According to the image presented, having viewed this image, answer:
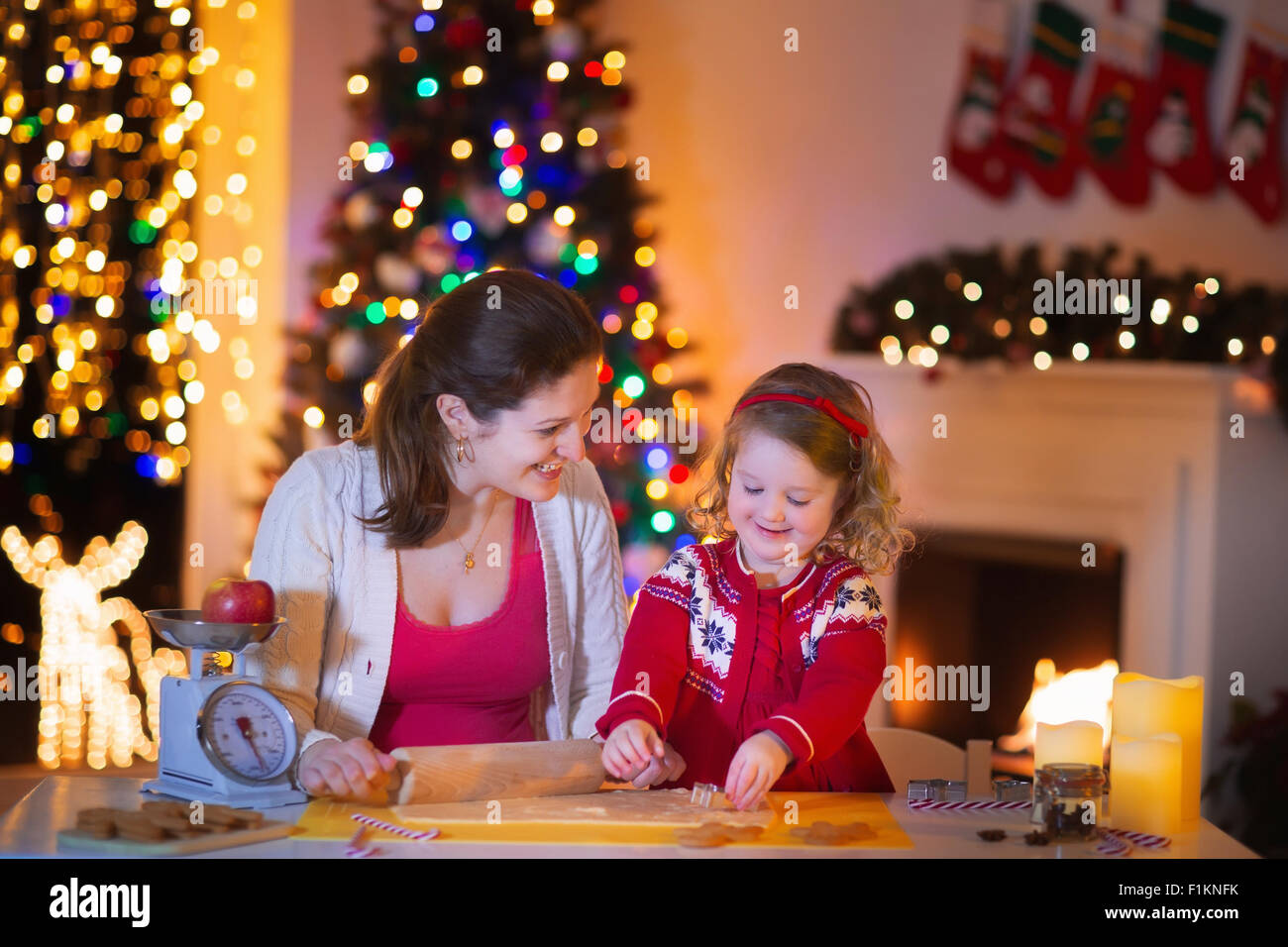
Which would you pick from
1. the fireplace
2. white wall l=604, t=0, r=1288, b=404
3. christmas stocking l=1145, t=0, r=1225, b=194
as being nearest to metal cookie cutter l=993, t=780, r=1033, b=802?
the fireplace

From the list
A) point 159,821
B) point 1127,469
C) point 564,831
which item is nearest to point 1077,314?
point 1127,469

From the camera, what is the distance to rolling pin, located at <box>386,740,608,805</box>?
5.53ft

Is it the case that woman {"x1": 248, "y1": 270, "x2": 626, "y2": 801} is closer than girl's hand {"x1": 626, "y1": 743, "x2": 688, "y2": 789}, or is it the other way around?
girl's hand {"x1": 626, "y1": 743, "x2": 688, "y2": 789}

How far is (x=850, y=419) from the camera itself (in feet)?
6.85

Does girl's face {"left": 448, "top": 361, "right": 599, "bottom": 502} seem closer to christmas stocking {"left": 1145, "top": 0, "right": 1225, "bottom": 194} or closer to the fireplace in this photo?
the fireplace

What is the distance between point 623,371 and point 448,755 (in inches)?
95.5

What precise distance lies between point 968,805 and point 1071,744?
0.16 meters

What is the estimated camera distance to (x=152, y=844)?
1445 mm

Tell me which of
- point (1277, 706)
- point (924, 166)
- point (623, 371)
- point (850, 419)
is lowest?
point (1277, 706)

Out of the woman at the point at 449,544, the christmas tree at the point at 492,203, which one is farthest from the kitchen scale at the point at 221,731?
the christmas tree at the point at 492,203

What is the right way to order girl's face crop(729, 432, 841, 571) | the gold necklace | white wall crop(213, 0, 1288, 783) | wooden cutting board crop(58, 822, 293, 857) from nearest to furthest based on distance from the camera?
wooden cutting board crop(58, 822, 293, 857)
girl's face crop(729, 432, 841, 571)
the gold necklace
white wall crop(213, 0, 1288, 783)

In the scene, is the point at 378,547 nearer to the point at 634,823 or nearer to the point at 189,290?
the point at 634,823

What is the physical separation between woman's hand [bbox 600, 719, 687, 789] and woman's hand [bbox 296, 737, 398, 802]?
1.03ft
